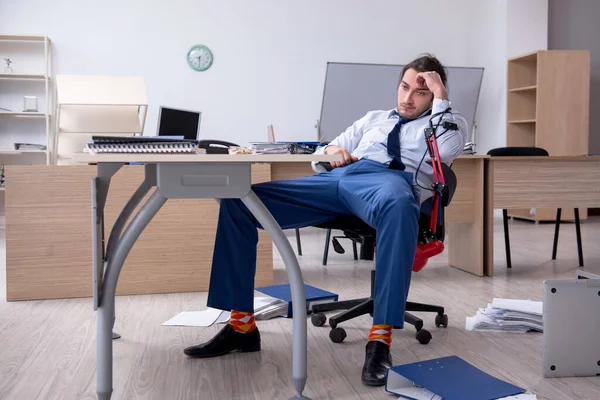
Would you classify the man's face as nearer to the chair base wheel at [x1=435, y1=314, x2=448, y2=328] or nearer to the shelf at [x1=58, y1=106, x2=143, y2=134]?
the chair base wheel at [x1=435, y1=314, x2=448, y2=328]

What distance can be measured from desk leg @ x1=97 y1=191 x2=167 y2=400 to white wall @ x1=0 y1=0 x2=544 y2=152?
5095 mm

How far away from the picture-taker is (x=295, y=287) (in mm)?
1691

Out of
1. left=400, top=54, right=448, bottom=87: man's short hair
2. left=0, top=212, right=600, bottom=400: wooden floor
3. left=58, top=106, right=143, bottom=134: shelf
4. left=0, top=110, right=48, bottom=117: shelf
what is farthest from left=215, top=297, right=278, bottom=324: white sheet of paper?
left=0, top=110, right=48, bottom=117: shelf

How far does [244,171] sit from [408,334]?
112cm

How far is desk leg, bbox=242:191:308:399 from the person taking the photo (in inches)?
65.7

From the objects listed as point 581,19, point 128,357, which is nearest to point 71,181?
point 128,357

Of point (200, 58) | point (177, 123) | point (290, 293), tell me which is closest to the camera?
point (290, 293)

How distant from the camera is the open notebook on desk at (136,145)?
1.57 metres

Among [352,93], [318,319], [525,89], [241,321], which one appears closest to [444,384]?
[241,321]

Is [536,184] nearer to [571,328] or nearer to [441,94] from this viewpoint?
[441,94]

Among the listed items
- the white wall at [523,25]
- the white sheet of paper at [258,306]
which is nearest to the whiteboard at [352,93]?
the white wall at [523,25]

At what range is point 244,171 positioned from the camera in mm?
1616

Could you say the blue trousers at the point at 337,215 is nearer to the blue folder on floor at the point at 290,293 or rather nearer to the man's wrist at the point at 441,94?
the man's wrist at the point at 441,94

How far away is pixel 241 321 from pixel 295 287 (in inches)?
19.7
